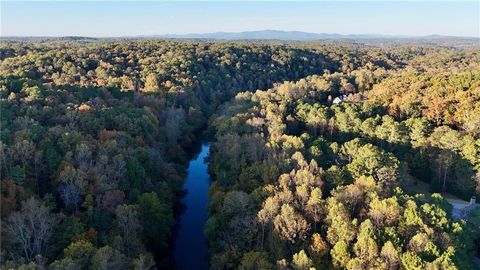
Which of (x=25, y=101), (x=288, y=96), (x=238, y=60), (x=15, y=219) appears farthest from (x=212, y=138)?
(x=238, y=60)

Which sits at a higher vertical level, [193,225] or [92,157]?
[92,157]

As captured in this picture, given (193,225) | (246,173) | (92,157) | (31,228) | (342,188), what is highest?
(92,157)

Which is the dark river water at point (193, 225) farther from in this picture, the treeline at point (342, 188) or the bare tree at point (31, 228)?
the bare tree at point (31, 228)

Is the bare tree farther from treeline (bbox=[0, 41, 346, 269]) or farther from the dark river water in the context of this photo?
the dark river water

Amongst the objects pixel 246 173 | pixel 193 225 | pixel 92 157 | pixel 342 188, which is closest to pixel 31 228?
pixel 92 157

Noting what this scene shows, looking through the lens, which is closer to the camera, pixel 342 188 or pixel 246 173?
pixel 342 188

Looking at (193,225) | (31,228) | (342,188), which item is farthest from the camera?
(193,225)

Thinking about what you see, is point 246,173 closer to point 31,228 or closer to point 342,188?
point 342,188

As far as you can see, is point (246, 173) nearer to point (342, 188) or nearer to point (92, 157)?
point (342, 188)

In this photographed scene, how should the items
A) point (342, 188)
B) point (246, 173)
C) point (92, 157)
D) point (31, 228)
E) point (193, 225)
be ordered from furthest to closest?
point (193, 225) < point (246, 173) < point (92, 157) < point (342, 188) < point (31, 228)
